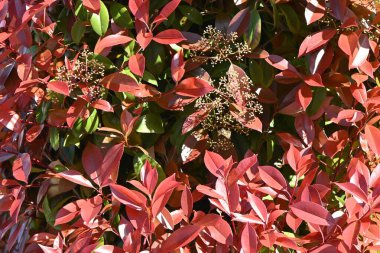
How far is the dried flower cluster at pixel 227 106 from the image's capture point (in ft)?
4.49

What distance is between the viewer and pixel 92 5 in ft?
4.36

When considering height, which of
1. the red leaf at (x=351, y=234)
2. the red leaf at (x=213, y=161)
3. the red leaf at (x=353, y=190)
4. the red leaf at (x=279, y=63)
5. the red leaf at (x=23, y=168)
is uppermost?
the red leaf at (x=279, y=63)

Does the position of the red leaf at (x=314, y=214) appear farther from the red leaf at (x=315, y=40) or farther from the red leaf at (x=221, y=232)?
the red leaf at (x=315, y=40)

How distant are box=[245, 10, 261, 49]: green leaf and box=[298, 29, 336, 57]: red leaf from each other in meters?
0.11

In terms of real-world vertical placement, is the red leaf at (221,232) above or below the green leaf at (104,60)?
below

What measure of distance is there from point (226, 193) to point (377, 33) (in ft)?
2.11

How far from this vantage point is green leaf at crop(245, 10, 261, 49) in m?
1.41

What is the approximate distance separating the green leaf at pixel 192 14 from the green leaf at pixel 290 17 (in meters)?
0.21

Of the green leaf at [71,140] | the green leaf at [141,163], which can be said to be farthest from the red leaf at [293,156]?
the green leaf at [71,140]

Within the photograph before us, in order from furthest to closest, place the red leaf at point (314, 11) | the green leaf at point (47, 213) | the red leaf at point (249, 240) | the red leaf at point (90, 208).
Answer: the green leaf at point (47, 213) < the red leaf at point (314, 11) < the red leaf at point (90, 208) < the red leaf at point (249, 240)

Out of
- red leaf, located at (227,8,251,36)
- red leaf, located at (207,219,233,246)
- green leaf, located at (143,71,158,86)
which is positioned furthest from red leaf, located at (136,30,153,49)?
red leaf, located at (207,219,233,246)

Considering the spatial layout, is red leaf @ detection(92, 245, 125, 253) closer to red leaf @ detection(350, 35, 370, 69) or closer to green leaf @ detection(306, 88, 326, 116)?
green leaf @ detection(306, 88, 326, 116)

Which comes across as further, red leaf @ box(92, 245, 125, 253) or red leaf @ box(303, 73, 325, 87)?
red leaf @ box(303, 73, 325, 87)

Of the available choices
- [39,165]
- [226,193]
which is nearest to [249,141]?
[226,193]
